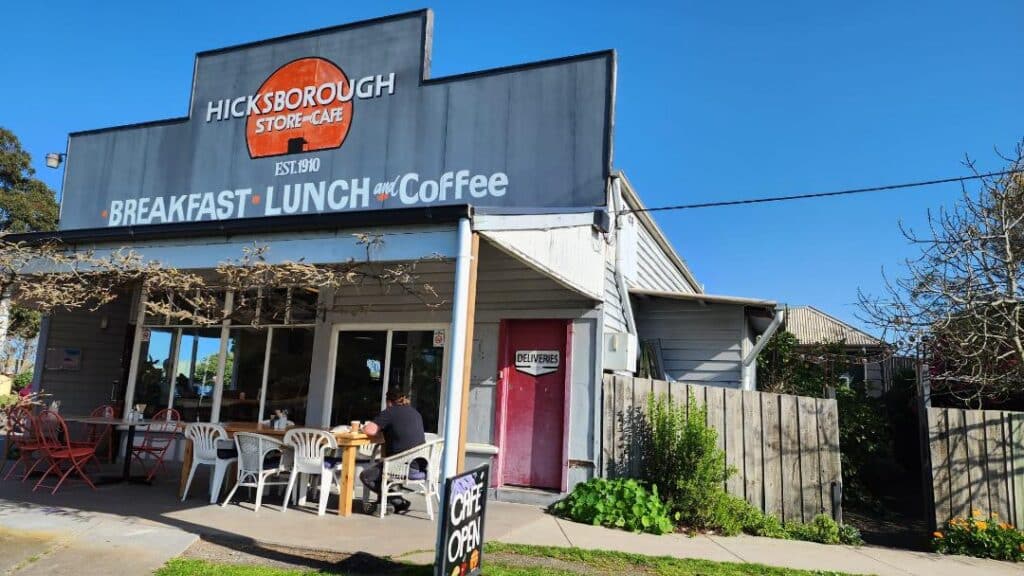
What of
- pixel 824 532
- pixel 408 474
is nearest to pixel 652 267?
pixel 824 532

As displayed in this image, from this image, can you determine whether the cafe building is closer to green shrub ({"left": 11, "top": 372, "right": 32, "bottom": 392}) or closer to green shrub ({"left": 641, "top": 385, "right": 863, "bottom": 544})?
green shrub ({"left": 641, "top": 385, "right": 863, "bottom": 544})

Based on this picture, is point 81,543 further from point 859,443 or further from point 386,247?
point 859,443

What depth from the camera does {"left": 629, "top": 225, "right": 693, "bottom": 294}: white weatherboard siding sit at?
11.2 m

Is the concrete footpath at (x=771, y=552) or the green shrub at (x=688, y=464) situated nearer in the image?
the concrete footpath at (x=771, y=552)

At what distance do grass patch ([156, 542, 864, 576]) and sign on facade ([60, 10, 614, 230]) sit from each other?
456 centimetres

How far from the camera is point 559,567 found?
5496mm

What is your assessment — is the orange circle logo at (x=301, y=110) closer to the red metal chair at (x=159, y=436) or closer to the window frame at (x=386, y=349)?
the window frame at (x=386, y=349)

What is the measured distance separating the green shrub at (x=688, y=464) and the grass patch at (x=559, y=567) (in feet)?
4.92

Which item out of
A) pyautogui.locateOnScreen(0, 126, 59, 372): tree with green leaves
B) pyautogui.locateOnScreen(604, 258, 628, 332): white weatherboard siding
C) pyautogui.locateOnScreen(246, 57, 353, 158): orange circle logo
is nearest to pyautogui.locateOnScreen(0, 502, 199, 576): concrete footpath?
pyautogui.locateOnScreen(604, 258, 628, 332): white weatherboard siding

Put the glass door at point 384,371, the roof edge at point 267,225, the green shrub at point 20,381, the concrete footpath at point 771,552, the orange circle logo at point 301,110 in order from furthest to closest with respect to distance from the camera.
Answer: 1. the green shrub at point 20,381
2. the orange circle logo at point 301,110
3. the glass door at point 384,371
4. the concrete footpath at point 771,552
5. the roof edge at point 267,225

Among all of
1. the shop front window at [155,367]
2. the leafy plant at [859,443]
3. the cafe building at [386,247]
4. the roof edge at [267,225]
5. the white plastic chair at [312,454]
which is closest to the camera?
the roof edge at [267,225]

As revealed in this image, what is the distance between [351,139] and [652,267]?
572cm

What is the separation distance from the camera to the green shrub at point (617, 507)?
715 centimetres

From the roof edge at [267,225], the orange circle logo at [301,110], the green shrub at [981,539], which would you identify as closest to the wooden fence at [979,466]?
the green shrub at [981,539]
